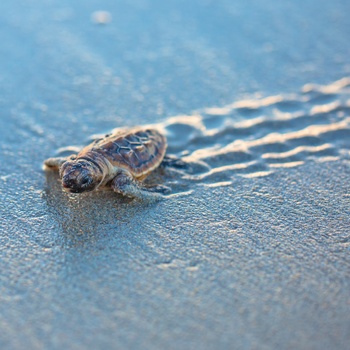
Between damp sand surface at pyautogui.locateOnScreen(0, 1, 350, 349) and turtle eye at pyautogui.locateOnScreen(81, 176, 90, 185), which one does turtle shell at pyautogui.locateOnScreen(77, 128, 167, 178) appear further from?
turtle eye at pyautogui.locateOnScreen(81, 176, 90, 185)

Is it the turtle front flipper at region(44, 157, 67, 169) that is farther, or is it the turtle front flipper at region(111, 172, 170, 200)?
the turtle front flipper at region(44, 157, 67, 169)

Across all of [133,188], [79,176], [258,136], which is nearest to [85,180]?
[79,176]

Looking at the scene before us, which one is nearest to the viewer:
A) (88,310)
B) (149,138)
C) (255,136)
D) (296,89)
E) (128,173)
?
(88,310)

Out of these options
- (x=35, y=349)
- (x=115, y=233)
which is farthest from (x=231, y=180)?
(x=35, y=349)

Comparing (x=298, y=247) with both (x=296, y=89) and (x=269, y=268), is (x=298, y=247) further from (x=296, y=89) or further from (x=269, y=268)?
(x=296, y=89)

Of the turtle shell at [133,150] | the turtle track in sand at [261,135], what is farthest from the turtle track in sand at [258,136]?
the turtle shell at [133,150]

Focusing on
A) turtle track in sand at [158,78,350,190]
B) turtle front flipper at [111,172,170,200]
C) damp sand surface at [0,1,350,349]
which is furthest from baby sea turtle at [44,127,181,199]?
turtle track in sand at [158,78,350,190]

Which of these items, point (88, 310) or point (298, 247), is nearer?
point (88, 310)
